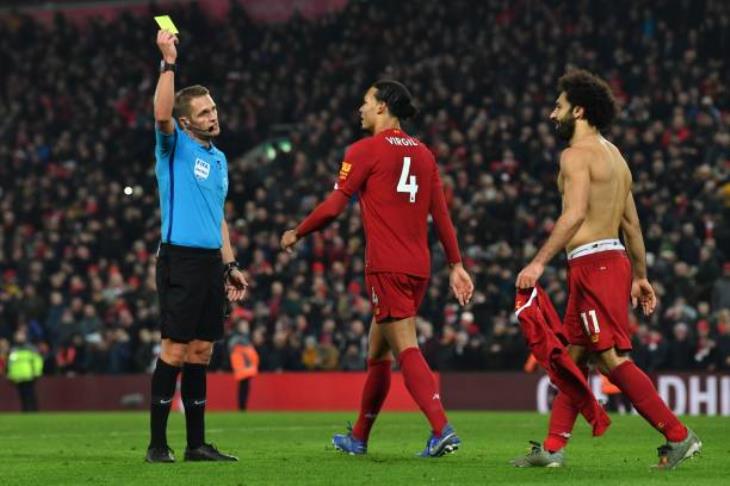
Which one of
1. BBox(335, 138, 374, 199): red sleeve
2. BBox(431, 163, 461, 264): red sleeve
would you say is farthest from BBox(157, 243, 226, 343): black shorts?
BBox(431, 163, 461, 264): red sleeve

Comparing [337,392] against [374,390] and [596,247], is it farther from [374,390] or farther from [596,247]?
[596,247]

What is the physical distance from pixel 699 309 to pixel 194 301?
15.7 m

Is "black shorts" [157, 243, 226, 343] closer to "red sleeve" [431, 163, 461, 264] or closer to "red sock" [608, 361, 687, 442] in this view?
"red sleeve" [431, 163, 461, 264]

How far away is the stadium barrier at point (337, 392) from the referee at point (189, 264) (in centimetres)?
1452

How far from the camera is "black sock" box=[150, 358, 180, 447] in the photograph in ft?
34.3

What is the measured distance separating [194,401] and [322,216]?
4.93 ft

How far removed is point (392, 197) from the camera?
10648mm

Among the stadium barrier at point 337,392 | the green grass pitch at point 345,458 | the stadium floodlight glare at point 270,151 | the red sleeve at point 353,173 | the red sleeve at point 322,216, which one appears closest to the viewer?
the green grass pitch at point 345,458

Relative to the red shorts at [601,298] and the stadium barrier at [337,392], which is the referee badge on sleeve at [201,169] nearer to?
the red shorts at [601,298]

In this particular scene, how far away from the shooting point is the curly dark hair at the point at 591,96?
32.6ft

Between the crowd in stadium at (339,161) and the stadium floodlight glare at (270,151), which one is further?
the stadium floodlight glare at (270,151)

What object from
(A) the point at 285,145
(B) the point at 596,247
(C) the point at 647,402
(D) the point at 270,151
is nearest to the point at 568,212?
(B) the point at 596,247

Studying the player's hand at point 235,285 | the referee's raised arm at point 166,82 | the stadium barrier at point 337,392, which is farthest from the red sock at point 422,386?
the stadium barrier at point 337,392

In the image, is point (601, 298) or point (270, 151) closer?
point (601, 298)
